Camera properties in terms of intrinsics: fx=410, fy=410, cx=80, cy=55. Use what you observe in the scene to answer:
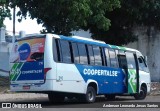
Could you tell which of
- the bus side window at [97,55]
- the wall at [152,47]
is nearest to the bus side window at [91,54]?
the bus side window at [97,55]

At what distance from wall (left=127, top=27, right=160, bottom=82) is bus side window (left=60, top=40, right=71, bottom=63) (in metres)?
18.8

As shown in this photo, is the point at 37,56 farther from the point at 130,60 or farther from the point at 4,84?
the point at 4,84

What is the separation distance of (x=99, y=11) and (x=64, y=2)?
2.94 m

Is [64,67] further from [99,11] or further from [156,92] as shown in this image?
[156,92]

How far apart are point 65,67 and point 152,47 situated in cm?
2029

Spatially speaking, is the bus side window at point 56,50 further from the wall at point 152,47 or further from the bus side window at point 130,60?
the wall at point 152,47

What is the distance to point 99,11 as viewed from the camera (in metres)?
25.0

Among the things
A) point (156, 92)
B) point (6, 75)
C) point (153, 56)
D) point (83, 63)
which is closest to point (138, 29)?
point (153, 56)

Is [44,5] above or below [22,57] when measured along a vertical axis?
above

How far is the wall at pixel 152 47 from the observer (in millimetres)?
35125

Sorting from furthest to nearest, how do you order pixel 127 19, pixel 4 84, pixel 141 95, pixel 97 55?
1. pixel 127 19
2. pixel 4 84
3. pixel 141 95
4. pixel 97 55

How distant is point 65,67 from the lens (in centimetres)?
1644

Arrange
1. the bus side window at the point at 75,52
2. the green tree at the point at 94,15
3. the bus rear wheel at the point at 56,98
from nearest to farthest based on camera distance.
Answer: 1. the bus side window at the point at 75,52
2. the bus rear wheel at the point at 56,98
3. the green tree at the point at 94,15

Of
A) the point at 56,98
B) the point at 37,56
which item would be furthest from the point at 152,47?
the point at 37,56
